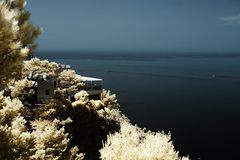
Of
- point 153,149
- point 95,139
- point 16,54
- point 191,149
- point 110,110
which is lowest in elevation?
point 191,149

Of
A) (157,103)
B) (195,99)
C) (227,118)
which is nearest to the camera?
(227,118)

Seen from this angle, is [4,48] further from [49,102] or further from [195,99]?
[195,99]

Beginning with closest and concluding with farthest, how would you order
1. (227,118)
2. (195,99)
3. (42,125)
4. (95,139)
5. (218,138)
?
(42,125) < (95,139) < (218,138) < (227,118) < (195,99)

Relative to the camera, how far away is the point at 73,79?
5891 centimetres

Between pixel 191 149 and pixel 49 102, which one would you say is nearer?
pixel 49 102

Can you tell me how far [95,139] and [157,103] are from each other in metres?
123

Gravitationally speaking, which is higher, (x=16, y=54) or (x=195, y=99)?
(x=16, y=54)

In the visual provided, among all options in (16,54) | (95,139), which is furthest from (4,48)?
(95,139)

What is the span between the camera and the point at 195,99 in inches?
7234

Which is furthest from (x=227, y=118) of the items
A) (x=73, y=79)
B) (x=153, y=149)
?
(x=153, y=149)

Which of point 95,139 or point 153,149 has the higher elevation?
point 153,149

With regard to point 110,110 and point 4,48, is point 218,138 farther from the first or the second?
point 4,48

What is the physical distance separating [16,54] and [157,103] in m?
161

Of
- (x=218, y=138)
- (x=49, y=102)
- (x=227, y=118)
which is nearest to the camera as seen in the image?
(x=49, y=102)
